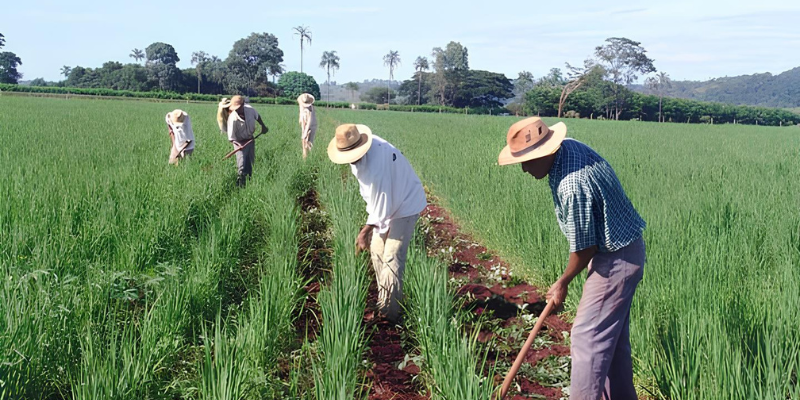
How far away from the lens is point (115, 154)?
27.2ft

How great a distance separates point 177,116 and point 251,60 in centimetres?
8063

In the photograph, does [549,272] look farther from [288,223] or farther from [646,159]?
[646,159]

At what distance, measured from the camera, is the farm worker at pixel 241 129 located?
22.9 ft

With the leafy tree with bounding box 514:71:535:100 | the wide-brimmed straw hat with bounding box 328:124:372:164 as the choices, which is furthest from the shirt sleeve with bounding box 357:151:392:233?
the leafy tree with bounding box 514:71:535:100

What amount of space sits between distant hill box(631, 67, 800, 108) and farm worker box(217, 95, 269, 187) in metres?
157

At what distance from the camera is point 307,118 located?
9.31 meters

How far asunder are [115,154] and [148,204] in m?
3.96

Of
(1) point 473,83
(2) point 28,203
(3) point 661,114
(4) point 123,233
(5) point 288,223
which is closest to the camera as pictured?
(4) point 123,233

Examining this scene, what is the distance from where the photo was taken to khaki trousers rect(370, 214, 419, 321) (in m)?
3.65

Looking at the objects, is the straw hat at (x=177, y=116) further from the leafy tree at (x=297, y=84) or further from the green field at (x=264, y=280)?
the leafy tree at (x=297, y=84)

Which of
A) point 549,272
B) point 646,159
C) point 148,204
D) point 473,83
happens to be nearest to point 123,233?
point 148,204

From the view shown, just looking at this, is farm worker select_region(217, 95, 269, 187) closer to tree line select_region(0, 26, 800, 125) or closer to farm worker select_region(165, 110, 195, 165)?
farm worker select_region(165, 110, 195, 165)

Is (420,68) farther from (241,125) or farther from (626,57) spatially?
(241,125)

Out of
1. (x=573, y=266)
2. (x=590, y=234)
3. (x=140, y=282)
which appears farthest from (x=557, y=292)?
(x=140, y=282)
